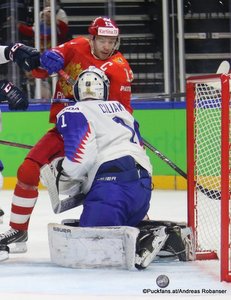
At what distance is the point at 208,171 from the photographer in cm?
438

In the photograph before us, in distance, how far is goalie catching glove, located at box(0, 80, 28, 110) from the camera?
3.99 metres

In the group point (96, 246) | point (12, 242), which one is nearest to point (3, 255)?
point (12, 242)

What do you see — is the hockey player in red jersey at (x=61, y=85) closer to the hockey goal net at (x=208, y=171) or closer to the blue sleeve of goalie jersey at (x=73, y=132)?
the blue sleeve of goalie jersey at (x=73, y=132)

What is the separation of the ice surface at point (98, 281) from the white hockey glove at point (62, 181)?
0.95ft

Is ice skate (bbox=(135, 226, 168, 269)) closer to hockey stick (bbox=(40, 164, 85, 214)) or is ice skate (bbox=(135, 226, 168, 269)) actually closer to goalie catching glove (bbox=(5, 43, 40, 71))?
hockey stick (bbox=(40, 164, 85, 214))

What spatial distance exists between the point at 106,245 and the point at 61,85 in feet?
3.44

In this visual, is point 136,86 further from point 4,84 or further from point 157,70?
point 4,84

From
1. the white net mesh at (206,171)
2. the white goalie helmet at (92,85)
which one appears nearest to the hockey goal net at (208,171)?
the white net mesh at (206,171)

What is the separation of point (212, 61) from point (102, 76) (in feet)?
12.0

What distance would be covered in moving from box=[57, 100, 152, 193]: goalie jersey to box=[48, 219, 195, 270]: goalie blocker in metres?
0.23

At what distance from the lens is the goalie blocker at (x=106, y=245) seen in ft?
11.5

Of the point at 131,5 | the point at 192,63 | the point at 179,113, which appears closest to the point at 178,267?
the point at 179,113

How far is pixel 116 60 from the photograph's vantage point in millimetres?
4270

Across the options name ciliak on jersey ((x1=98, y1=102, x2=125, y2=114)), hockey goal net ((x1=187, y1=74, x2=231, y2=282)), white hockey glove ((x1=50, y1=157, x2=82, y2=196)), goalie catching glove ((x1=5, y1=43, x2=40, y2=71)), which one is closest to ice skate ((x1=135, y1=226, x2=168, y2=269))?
hockey goal net ((x1=187, y1=74, x2=231, y2=282))
